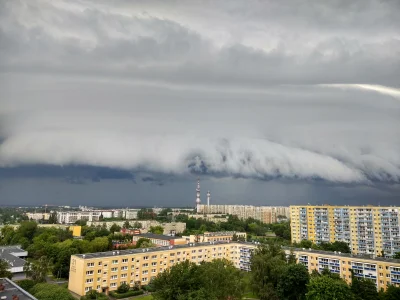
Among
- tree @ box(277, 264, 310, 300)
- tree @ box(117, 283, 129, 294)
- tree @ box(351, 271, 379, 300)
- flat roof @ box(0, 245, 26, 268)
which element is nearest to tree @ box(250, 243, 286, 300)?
tree @ box(277, 264, 310, 300)

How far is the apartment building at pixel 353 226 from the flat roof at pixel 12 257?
3666 centimetres

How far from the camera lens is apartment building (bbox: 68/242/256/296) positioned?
74.5 feet

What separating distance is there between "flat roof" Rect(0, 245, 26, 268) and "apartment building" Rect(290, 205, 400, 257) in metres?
36.7

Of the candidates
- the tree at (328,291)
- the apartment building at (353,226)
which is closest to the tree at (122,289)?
the tree at (328,291)

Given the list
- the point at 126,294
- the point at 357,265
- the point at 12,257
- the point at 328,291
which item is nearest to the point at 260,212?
the point at 357,265

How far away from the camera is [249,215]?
306ft

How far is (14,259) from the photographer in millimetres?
30375

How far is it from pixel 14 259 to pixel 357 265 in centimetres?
3189

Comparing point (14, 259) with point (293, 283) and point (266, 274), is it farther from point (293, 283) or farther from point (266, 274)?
point (293, 283)

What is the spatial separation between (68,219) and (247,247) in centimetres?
7647

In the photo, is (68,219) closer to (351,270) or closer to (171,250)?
(171,250)

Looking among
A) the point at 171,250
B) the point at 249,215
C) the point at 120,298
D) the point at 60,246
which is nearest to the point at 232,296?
the point at 120,298

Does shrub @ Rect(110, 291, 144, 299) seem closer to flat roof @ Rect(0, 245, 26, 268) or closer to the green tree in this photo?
the green tree

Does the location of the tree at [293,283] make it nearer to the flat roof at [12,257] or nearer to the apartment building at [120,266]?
the apartment building at [120,266]
